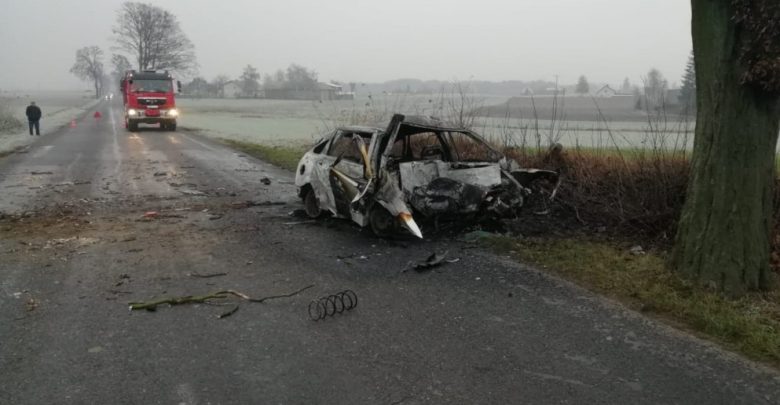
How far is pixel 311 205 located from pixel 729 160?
573cm

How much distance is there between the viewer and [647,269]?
6.23 m

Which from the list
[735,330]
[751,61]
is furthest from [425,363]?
[751,61]

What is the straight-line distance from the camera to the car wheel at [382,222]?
7613 millimetres

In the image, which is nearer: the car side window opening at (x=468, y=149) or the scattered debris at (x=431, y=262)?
the scattered debris at (x=431, y=262)

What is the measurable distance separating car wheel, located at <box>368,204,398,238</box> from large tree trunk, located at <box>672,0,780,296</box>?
11.5ft

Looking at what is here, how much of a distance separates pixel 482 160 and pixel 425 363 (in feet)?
15.8

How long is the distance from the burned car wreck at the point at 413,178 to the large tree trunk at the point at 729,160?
2.65 m

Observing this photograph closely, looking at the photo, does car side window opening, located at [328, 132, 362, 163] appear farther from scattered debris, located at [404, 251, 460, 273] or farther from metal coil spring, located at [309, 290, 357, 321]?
metal coil spring, located at [309, 290, 357, 321]

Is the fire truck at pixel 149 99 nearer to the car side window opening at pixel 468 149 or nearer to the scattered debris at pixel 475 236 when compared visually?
the car side window opening at pixel 468 149

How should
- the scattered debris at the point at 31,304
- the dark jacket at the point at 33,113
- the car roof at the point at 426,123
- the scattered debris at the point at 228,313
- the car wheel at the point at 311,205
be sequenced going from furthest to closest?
the dark jacket at the point at 33,113, the car wheel at the point at 311,205, the car roof at the point at 426,123, the scattered debris at the point at 31,304, the scattered debris at the point at 228,313

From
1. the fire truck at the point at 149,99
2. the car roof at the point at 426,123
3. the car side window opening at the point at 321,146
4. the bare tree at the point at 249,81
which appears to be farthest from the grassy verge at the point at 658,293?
the bare tree at the point at 249,81

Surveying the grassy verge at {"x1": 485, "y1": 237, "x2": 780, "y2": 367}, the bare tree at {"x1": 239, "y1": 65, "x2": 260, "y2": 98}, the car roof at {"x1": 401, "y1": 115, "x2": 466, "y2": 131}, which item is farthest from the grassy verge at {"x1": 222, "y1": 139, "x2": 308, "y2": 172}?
the bare tree at {"x1": 239, "y1": 65, "x2": 260, "y2": 98}

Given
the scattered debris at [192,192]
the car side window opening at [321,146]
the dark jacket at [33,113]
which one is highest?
the dark jacket at [33,113]

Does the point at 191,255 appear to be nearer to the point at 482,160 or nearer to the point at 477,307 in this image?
the point at 477,307
